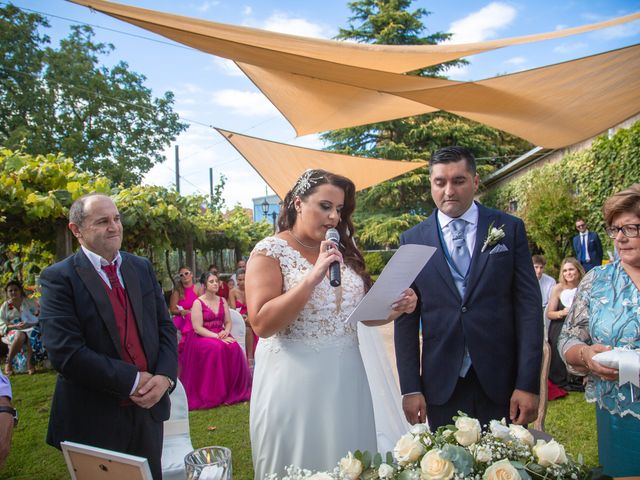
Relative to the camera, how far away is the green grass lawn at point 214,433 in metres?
3.99

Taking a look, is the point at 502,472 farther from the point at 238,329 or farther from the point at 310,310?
the point at 238,329

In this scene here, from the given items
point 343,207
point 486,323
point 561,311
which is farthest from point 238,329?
point 486,323

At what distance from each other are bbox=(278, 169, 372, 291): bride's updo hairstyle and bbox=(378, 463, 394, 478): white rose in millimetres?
1242

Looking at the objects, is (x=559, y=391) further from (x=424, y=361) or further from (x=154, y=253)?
(x=154, y=253)

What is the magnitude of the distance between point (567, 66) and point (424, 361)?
116 inches

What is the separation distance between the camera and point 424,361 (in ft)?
7.80

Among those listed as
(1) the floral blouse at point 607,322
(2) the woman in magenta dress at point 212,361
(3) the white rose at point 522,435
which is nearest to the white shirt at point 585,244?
(2) the woman in magenta dress at point 212,361

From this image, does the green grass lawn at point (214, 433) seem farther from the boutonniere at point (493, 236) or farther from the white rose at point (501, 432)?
the white rose at point (501, 432)

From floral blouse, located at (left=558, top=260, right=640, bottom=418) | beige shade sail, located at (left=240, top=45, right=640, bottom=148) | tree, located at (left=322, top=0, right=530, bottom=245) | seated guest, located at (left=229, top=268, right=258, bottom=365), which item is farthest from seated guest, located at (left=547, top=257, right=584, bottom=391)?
tree, located at (left=322, top=0, right=530, bottom=245)

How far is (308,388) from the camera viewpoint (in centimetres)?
211

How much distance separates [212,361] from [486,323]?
4.82 m

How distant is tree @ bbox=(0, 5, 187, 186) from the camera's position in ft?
68.6

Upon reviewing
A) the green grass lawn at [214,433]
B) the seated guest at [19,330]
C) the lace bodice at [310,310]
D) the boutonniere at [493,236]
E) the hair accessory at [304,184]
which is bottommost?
the green grass lawn at [214,433]

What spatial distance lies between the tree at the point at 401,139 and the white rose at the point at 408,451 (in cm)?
2299
